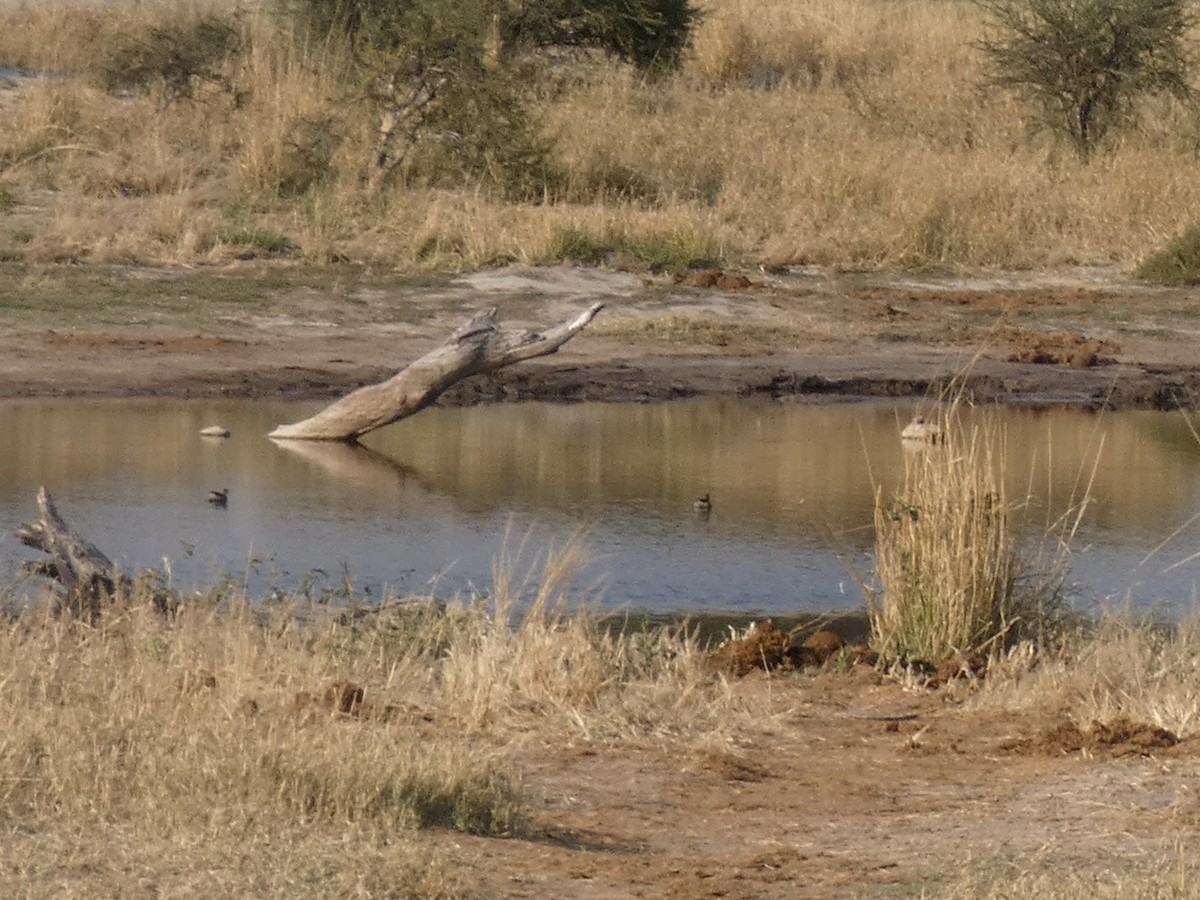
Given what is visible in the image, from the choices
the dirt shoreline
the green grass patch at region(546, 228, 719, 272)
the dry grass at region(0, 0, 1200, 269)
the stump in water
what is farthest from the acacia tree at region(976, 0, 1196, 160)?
the stump in water

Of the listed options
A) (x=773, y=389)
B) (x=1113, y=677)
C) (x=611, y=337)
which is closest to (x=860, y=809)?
(x=1113, y=677)

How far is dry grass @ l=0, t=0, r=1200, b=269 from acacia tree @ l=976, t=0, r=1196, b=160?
43 centimetres

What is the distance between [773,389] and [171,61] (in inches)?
350

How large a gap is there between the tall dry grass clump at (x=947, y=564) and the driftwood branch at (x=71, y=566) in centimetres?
269

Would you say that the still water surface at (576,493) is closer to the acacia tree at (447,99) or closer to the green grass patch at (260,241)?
the green grass patch at (260,241)

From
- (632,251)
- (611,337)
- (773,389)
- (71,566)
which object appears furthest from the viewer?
(632,251)

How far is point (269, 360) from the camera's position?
14.0 metres

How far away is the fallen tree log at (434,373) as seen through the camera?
1085 cm

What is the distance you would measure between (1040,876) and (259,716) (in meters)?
2.23

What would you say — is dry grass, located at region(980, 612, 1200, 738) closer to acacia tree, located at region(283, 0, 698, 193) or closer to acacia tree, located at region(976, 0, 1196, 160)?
acacia tree, located at region(283, 0, 698, 193)

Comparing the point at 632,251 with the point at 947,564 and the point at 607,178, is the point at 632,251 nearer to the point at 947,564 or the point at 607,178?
the point at 607,178

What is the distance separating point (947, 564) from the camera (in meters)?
7.25

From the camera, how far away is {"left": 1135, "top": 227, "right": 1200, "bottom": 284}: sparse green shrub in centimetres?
1811

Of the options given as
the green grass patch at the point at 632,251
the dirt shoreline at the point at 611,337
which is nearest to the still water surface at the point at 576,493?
the dirt shoreline at the point at 611,337
